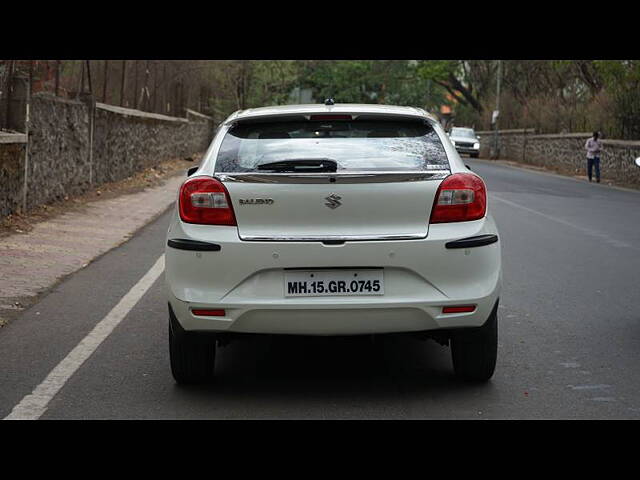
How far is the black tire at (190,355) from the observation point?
5.99 m

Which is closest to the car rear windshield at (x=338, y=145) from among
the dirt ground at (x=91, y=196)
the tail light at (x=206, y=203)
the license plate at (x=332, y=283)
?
the tail light at (x=206, y=203)

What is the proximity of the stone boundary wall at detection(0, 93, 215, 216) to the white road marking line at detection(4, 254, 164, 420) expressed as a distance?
18.4 feet

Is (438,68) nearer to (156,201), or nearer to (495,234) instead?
(156,201)

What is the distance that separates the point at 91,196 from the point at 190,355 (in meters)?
14.8

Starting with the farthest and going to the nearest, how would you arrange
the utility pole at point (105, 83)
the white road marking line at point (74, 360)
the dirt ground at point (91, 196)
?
the utility pole at point (105, 83) → the dirt ground at point (91, 196) → the white road marking line at point (74, 360)

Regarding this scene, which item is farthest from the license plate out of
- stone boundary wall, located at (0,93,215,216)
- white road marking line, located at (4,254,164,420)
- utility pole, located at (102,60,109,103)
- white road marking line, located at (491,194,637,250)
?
utility pole, located at (102,60,109,103)

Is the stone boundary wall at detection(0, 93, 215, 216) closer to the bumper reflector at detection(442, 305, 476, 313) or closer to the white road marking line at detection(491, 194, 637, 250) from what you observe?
the white road marking line at detection(491, 194, 637, 250)

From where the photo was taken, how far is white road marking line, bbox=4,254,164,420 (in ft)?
18.2

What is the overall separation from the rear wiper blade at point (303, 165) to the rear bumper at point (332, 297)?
1.36 ft

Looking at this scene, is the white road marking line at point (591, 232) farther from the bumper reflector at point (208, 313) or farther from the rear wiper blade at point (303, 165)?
the bumper reflector at point (208, 313)
